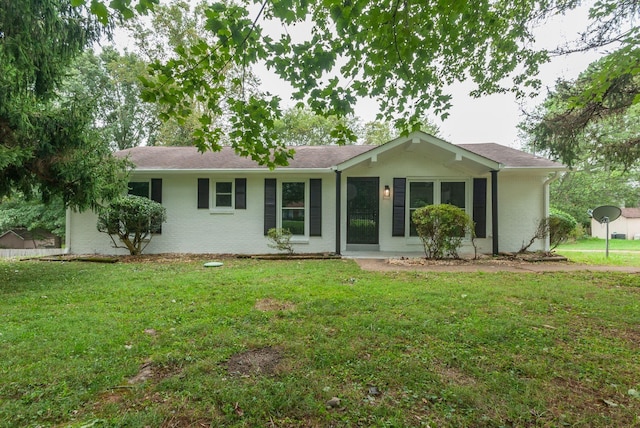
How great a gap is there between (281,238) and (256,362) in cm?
651

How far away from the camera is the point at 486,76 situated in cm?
534

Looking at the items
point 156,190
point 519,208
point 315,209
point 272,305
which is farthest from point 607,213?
point 156,190

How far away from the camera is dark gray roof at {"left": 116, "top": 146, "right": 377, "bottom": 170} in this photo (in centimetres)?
953

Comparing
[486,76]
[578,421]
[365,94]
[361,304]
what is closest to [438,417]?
[578,421]

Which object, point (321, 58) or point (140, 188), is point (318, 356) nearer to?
point (321, 58)

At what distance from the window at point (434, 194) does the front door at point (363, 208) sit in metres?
1.09

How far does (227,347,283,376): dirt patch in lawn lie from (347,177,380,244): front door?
7178mm

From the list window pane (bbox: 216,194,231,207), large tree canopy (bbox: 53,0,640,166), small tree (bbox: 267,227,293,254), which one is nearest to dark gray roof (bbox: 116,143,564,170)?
window pane (bbox: 216,194,231,207)

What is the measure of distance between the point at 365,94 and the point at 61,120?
578 cm

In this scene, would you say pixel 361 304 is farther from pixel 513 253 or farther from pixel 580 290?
pixel 513 253

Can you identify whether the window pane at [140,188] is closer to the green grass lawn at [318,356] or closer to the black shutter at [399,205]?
the green grass lawn at [318,356]

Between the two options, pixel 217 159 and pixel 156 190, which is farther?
pixel 217 159

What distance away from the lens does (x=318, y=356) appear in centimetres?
262

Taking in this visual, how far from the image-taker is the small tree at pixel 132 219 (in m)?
8.19
